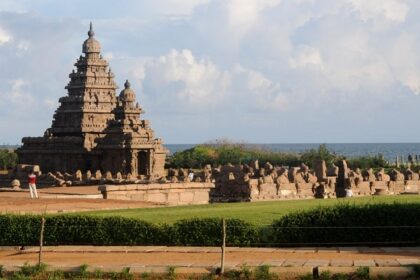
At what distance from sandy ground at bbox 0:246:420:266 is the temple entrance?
138 ft

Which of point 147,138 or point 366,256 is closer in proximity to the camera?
point 366,256

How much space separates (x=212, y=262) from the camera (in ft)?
59.8

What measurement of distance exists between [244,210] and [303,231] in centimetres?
481

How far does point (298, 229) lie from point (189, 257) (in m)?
2.66

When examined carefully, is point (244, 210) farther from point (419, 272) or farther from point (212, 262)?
point (419, 272)

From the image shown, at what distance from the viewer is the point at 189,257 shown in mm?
19047

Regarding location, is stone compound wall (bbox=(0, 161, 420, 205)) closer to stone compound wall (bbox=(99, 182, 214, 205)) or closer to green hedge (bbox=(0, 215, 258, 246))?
stone compound wall (bbox=(99, 182, 214, 205))

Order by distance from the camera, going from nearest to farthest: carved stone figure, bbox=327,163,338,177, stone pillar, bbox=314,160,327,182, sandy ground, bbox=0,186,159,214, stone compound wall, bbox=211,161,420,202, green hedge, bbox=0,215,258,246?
1. green hedge, bbox=0,215,258,246
2. sandy ground, bbox=0,186,159,214
3. stone compound wall, bbox=211,161,420,202
4. stone pillar, bbox=314,160,327,182
5. carved stone figure, bbox=327,163,338,177

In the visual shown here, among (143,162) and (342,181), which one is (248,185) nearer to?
(342,181)

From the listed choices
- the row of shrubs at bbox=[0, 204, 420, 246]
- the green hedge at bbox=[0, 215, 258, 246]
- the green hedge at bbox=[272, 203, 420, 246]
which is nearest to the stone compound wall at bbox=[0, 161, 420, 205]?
the green hedge at bbox=[0, 215, 258, 246]

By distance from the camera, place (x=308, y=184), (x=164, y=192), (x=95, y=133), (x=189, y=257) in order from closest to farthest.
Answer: (x=189, y=257), (x=164, y=192), (x=308, y=184), (x=95, y=133)

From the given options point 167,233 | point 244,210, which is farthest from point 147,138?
point 167,233

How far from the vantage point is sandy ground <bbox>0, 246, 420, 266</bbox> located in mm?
18203

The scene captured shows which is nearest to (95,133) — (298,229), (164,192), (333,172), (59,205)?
(333,172)
